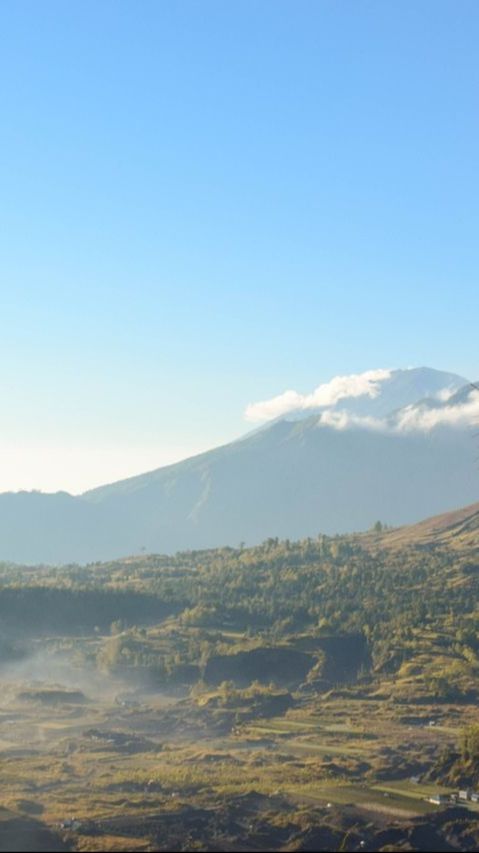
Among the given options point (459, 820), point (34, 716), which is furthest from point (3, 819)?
point (34, 716)

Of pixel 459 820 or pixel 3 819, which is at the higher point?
pixel 3 819

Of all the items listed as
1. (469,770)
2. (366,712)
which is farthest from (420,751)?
(366,712)

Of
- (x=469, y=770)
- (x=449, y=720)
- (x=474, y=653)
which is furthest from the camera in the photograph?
(x=474, y=653)

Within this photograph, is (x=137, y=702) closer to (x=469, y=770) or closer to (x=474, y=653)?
(x=474, y=653)

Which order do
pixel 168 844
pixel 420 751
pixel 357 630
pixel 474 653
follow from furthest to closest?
pixel 357 630
pixel 474 653
pixel 420 751
pixel 168 844

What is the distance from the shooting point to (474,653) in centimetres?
17350

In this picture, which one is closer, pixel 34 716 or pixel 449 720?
pixel 449 720

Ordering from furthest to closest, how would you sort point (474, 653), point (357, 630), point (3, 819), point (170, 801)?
1. point (357, 630)
2. point (474, 653)
3. point (170, 801)
4. point (3, 819)

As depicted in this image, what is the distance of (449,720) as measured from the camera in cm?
13475

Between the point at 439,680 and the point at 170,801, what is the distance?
2998 inches

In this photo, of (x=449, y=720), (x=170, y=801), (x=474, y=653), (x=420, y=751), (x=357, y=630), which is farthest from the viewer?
(x=357, y=630)

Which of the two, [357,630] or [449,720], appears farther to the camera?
[357,630]

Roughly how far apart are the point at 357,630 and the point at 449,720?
63697mm

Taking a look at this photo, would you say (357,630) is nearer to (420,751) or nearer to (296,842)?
(420,751)
